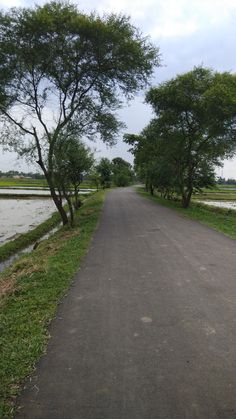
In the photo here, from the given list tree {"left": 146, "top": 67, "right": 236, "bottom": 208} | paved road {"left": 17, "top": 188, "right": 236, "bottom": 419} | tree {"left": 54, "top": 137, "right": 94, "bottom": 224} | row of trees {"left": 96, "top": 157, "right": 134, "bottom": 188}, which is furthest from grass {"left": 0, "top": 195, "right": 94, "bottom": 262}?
row of trees {"left": 96, "top": 157, "right": 134, "bottom": 188}

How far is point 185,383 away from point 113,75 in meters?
19.0

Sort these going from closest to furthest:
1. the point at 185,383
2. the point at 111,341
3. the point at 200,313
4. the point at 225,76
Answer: the point at 185,383, the point at 111,341, the point at 200,313, the point at 225,76

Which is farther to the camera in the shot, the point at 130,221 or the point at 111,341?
the point at 130,221

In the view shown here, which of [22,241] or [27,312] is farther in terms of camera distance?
[22,241]

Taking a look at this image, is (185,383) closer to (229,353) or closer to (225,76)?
(229,353)

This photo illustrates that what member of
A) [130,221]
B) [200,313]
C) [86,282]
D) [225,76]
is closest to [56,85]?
[130,221]

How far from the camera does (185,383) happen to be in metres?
4.24

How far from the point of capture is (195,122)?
28094mm

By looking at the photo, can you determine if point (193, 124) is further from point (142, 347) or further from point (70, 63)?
point (142, 347)

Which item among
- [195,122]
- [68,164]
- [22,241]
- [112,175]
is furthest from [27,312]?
[112,175]

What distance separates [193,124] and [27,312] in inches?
956

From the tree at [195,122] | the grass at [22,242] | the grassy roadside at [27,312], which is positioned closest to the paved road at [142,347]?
the grassy roadside at [27,312]

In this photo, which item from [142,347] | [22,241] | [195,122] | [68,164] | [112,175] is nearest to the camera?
[142,347]

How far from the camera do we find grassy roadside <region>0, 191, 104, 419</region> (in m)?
4.52
